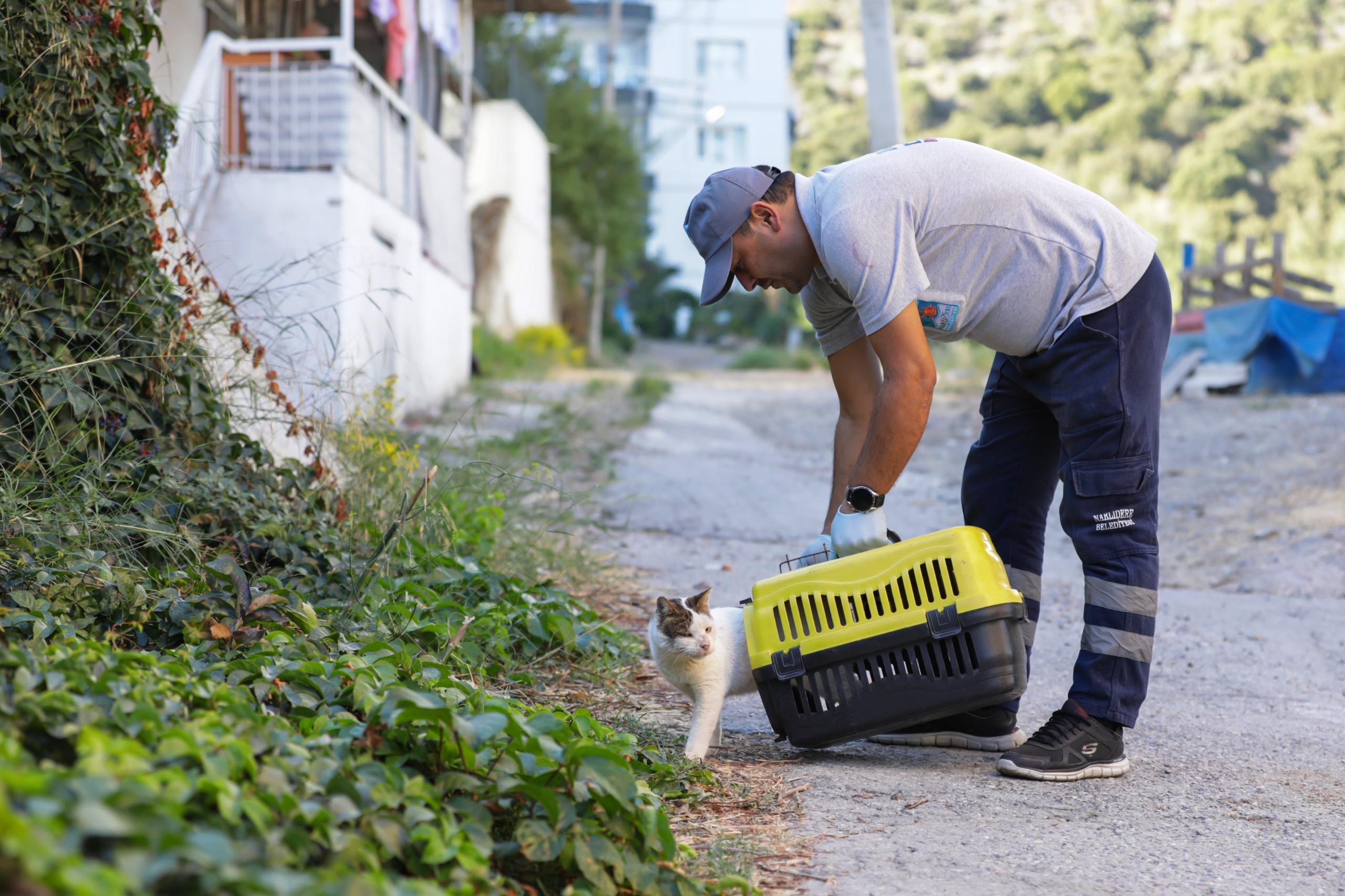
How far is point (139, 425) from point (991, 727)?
250cm

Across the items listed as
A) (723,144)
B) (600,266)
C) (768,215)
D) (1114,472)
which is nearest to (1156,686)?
(1114,472)

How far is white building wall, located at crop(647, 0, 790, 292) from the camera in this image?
38000 millimetres

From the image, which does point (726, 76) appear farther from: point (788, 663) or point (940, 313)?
point (788, 663)

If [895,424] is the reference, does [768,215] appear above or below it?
above

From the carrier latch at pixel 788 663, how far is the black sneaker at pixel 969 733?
1.42 feet

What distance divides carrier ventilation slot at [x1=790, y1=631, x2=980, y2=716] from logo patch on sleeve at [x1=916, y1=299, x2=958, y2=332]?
746 millimetres

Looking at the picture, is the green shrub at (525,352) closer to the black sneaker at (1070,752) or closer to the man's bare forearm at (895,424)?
the man's bare forearm at (895,424)

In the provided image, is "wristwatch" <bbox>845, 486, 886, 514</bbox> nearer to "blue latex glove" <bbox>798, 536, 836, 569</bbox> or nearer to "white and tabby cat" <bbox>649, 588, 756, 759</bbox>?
"blue latex glove" <bbox>798, 536, 836, 569</bbox>

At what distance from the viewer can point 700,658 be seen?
2.55 meters

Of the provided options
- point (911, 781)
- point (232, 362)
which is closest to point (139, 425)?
point (232, 362)

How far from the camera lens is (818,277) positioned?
2.82 meters

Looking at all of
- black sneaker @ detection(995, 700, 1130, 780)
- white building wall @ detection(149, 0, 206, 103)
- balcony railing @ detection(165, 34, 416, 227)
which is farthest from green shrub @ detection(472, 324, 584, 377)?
black sneaker @ detection(995, 700, 1130, 780)

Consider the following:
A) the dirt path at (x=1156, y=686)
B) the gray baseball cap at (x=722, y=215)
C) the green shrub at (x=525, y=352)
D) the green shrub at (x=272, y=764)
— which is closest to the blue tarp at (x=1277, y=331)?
the dirt path at (x=1156, y=686)

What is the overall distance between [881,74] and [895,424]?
919cm
